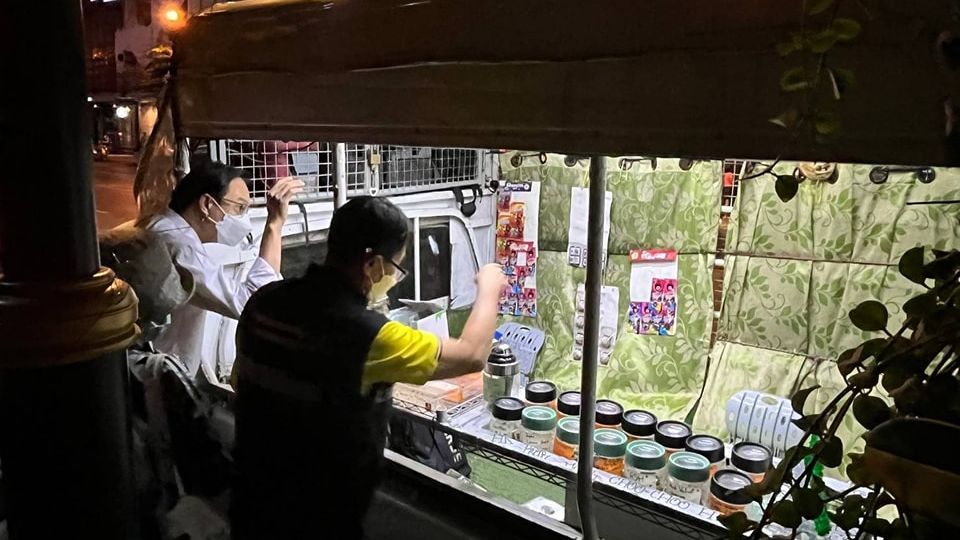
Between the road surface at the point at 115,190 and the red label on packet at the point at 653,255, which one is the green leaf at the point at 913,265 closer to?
the road surface at the point at 115,190

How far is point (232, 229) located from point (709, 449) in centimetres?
126

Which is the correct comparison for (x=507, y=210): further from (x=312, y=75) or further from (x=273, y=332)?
(x=312, y=75)

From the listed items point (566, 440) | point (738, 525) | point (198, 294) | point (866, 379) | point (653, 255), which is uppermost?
point (866, 379)

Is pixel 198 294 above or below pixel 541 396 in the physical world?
above

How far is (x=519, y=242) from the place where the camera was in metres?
3.30

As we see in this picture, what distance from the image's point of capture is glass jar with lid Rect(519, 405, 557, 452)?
1824mm

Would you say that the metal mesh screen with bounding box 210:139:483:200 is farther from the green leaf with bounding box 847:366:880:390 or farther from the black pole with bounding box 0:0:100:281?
the green leaf with bounding box 847:366:880:390

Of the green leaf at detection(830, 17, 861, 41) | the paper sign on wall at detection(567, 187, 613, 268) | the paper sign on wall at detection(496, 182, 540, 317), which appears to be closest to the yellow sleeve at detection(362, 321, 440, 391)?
the green leaf at detection(830, 17, 861, 41)

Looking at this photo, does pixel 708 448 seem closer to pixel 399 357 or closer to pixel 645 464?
pixel 645 464

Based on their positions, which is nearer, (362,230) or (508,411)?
(362,230)

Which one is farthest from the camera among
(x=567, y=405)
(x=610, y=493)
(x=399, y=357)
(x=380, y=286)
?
(x=567, y=405)

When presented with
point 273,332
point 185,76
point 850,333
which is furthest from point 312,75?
point 850,333

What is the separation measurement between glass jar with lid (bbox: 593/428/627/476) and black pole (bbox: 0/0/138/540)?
3.61 ft

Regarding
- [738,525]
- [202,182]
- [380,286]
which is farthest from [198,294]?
[738,525]
